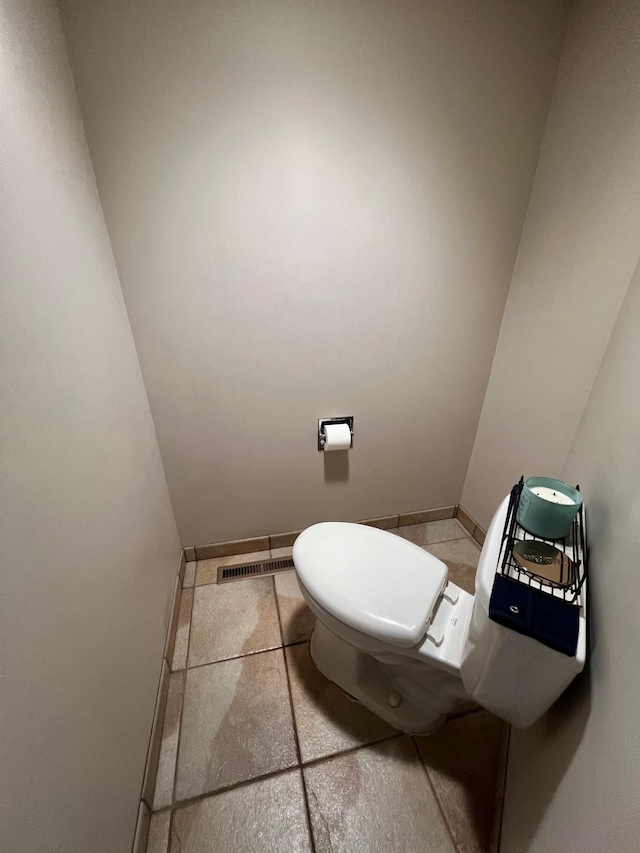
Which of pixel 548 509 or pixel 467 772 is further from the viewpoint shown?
pixel 467 772

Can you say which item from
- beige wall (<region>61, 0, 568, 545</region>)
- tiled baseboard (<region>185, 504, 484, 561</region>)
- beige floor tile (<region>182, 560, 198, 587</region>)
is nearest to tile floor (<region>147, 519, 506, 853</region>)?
beige floor tile (<region>182, 560, 198, 587</region>)

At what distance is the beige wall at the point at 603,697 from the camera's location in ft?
1.46

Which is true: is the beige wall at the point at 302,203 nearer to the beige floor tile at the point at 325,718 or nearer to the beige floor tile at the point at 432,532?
the beige floor tile at the point at 432,532

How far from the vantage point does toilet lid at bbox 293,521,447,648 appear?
A: 2.58 feet

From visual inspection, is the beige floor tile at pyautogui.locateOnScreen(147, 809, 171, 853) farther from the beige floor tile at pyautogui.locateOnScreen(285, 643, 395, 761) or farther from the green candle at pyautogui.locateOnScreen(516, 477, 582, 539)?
the green candle at pyautogui.locateOnScreen(516, 477, 582, 539)

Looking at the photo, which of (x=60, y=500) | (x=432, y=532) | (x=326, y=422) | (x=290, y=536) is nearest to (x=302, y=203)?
(x=326, y=422)

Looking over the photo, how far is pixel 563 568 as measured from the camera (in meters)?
0.63

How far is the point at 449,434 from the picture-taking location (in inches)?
59.9

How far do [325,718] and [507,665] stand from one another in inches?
26.8

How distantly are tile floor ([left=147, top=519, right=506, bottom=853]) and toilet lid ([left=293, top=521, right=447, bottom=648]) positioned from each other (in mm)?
432

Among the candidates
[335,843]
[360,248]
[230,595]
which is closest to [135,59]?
[360,248]

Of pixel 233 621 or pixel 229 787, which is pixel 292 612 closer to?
pixel 233 621

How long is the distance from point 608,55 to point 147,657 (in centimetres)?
207

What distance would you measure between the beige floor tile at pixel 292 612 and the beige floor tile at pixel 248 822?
38 cm
